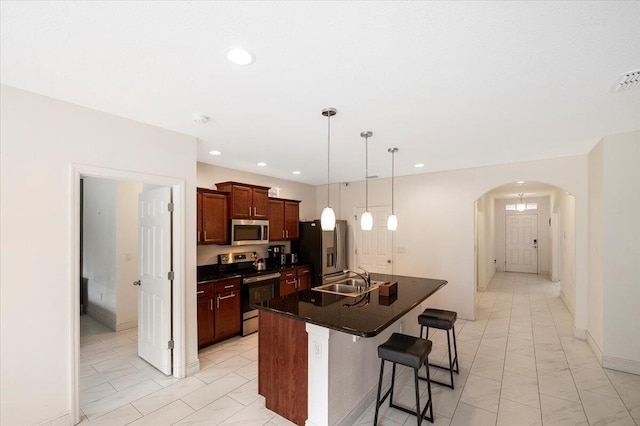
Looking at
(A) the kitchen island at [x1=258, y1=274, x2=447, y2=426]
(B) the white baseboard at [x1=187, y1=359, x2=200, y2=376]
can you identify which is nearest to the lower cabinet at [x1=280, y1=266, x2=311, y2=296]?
(B) the white baseboard at [x1=187, y1=359, x2=200, y2=376]

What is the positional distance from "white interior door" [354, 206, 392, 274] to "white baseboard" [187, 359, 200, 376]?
3.79m

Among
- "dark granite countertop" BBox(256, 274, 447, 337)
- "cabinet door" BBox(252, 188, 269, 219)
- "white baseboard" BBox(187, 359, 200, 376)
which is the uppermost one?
"cabinet door" BBox(252, 188, 269, 219)

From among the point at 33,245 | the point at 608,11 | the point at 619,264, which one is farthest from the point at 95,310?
the point at 619,264

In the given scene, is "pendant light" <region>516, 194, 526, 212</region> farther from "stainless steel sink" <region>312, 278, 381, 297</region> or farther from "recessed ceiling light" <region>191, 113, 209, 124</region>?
"recessed ceiling light" <region>191, 113, 209, 124</region>

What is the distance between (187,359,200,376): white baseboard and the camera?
3.13 m

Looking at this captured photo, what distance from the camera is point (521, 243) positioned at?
979cm

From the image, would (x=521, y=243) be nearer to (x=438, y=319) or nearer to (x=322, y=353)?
(x=438, y=319)

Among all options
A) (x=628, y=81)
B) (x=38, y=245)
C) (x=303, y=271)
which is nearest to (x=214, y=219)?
(x=303, y=271)

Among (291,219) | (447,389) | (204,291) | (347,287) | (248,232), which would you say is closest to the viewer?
(447,389)

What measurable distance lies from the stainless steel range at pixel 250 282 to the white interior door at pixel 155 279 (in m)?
1.16

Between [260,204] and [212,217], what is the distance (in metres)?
0.89

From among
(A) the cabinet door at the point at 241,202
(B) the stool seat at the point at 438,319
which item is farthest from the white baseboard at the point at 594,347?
(A) the cabinet door at the point at 241,202

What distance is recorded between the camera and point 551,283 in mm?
8023

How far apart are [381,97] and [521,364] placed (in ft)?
11.4
